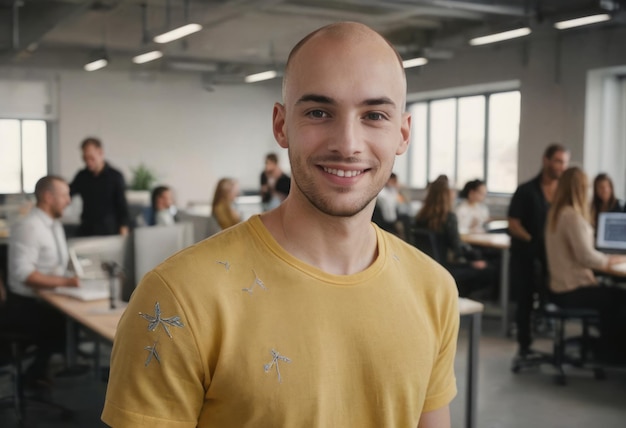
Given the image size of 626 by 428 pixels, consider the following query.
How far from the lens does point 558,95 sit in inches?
388

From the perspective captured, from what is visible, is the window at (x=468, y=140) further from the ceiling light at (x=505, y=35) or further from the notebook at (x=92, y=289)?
the notebook at (x=92, y=289)

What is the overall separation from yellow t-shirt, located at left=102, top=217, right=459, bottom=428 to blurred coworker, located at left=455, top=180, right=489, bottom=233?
21.8 ft

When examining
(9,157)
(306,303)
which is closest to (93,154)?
(306,303)

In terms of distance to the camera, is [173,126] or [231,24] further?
[173,126]

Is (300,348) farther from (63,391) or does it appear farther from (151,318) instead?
(63,391)

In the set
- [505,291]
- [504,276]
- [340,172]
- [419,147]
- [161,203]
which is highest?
[419,147]

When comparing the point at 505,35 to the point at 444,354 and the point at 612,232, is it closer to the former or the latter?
the point at 612,232

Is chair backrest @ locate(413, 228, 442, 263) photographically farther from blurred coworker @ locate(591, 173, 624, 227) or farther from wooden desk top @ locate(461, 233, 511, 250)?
blurred coworker @ locate(591, 173, 624, 227)

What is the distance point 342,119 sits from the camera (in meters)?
1.07

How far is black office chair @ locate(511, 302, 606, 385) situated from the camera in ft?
15.6

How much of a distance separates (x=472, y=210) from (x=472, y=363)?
4528 millimetres

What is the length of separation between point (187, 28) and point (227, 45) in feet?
16.2

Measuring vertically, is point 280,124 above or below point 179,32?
below

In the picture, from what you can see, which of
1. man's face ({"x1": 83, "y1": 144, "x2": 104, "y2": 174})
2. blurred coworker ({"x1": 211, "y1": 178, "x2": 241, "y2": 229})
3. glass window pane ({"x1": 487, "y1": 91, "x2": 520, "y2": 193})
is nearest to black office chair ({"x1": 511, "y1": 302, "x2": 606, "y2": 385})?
blurred coworker ({"x1": 211, "y1": 178, "x2": 241, "y2": 229})
